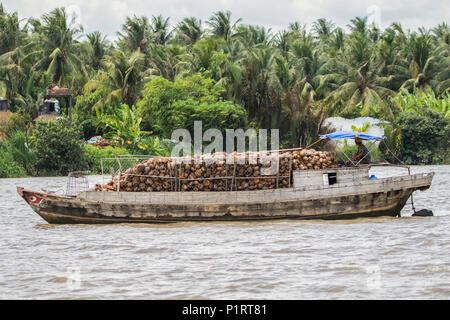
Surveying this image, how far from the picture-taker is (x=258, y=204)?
57.8ft

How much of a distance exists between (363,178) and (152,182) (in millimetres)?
5483

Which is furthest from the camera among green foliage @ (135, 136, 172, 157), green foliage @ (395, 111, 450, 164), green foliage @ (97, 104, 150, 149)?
green foliage @ (395, 111, 450, 164)

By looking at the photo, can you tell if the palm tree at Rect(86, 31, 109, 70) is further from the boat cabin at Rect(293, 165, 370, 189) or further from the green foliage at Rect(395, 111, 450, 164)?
the boat cabin at Rect(293, 165, 370, 189)

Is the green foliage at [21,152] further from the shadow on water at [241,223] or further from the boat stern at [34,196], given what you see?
the shadow on water at [241,223]

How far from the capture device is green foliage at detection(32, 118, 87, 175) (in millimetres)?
39562

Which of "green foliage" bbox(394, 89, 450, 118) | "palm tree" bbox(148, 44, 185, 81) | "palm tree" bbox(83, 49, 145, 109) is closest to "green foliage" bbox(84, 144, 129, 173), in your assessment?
"palm tree" bbox(83, 49, 145, 109)

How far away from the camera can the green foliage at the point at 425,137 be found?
46.0m

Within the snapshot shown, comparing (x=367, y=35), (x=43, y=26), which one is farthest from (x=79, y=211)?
(x=367, y=35)

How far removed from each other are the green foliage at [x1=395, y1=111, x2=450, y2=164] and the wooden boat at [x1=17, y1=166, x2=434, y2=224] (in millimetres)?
29295

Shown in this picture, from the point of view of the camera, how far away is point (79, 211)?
18.2 metres

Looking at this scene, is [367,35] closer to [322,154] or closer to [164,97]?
[164,97]

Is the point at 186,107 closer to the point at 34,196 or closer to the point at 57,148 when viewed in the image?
the point at 57,148

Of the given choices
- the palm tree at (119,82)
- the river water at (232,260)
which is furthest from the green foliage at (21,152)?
the river water at (232,260)

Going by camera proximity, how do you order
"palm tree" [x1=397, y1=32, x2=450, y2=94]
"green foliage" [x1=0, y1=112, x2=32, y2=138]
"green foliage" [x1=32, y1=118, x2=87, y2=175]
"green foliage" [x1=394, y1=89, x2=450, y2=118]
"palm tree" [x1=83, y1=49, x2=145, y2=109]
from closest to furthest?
"green foliage" [x1=32, y1=118, x2=87, y2=175]
"green foliage" [x1=0, y1=112, x2=32, y2=138]
"green foliage" [x1=394, y1=89, x2=450, y2=118]
"palm tree" [x1=83, y1=49, x2=145, y2=109]
"palm tree" [x1=397, y1=32, x2=450, y2=94]
